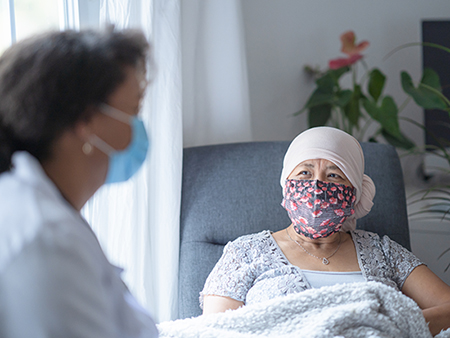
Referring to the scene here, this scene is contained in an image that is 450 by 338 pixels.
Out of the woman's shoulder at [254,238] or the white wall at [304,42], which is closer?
the woman's shoulder at [254,238]

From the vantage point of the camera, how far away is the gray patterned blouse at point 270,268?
1280 mm

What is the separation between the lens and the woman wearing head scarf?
A: 130 cm

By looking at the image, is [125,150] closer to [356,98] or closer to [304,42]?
[356,98]

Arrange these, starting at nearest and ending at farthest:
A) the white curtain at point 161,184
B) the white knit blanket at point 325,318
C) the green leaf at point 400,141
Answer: the white knit blanket at point 325,318 < the white curtain at point 161,184 < the green leaf at point 400,141

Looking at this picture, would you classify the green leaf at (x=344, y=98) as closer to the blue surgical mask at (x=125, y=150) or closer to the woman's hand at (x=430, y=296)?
the woman's hand at (x=430, y=296)

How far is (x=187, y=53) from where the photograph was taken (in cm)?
176

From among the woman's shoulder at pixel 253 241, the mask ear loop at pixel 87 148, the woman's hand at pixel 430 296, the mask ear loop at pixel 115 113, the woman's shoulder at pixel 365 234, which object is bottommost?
the woman's hand at pixel 430 296

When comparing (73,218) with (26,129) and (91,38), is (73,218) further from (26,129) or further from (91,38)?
(91,38)

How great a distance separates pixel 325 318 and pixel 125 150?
0.61 metres

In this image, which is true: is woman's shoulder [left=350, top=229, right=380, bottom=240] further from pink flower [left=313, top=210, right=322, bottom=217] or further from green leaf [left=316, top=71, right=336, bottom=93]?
Answer: green leaf [left=316, top=71, right=336, bottom=93]

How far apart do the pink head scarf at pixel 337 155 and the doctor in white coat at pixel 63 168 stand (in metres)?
0.74

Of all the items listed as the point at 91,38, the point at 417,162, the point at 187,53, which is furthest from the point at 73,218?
the point at 417,162

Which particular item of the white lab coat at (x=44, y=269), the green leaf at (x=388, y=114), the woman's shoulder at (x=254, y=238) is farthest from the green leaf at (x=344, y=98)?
the white lab coat at (x=44, y=269)

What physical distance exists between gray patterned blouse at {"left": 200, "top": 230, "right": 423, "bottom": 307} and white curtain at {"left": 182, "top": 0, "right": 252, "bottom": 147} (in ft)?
1.88
